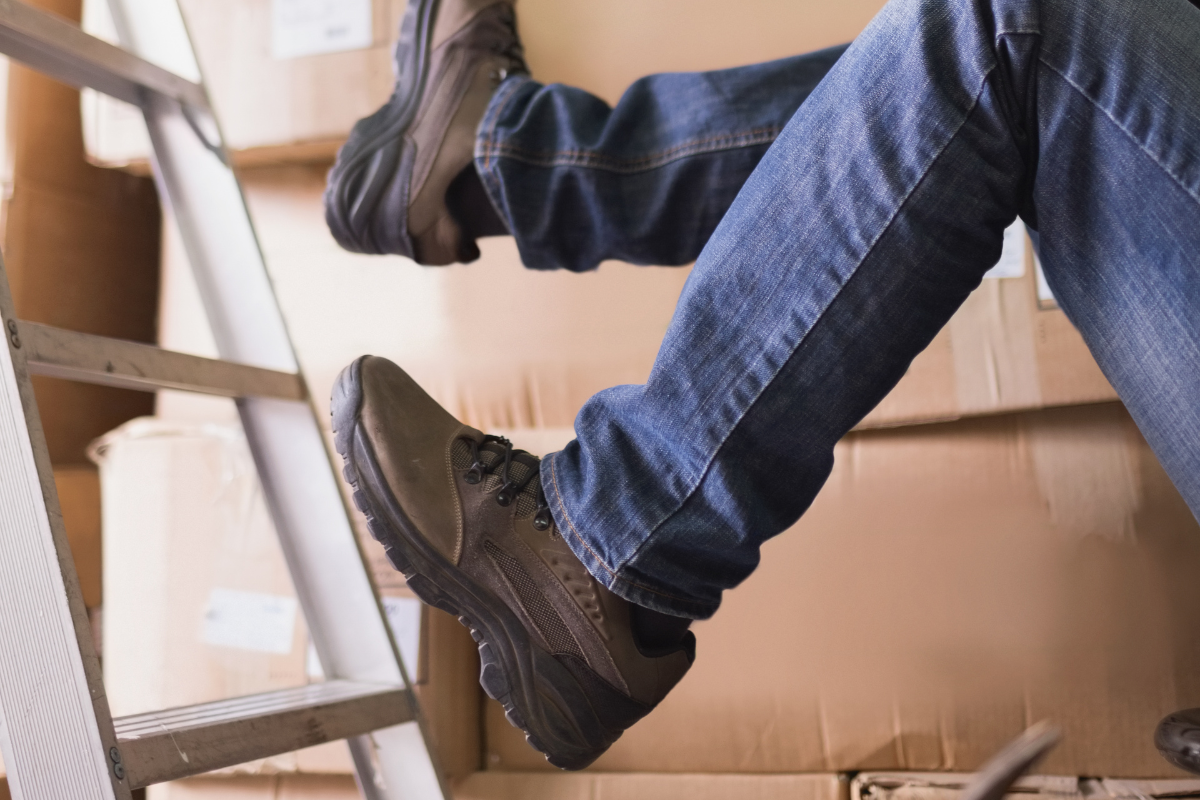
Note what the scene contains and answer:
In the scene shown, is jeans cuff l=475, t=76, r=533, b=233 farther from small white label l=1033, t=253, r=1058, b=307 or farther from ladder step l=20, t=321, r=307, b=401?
small white label l=1033, t=253, r=1058, b=307

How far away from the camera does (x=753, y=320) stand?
48 cm

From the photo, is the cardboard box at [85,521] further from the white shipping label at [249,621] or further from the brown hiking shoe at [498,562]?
the brown hiking shoe at [498,562]

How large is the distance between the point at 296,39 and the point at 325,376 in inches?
15.6

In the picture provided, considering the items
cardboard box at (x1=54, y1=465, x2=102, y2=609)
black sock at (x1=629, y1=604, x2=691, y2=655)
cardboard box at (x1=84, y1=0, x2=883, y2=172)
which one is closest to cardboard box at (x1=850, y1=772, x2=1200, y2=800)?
black sock at (x1=629, y1=604, x2=691, y2=655)

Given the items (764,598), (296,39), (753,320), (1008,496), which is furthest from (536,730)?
(296,39)

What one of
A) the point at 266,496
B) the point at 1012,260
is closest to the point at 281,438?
the point at 266,496

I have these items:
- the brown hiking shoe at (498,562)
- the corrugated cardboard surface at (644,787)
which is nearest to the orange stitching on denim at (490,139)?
the brown hiking shoe at (498,562)

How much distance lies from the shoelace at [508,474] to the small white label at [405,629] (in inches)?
17.0

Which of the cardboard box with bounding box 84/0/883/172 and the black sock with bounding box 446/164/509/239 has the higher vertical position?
the cardboard box with bounding box 84/0/883/172

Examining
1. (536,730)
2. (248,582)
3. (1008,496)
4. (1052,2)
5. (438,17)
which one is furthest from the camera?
(248,582)

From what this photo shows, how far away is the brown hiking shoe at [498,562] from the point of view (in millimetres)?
567

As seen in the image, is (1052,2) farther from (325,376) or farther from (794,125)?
(325,376)

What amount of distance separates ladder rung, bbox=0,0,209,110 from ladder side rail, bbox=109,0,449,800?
0.8 inches

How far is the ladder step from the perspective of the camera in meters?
0.56
